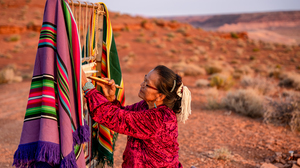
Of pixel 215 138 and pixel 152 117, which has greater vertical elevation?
pixel 152 117

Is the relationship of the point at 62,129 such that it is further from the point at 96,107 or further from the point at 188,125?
the point at 188,125

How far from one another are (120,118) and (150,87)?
40 cm

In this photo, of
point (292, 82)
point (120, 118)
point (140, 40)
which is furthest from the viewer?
point (140, 40)

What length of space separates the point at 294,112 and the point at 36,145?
594 cm

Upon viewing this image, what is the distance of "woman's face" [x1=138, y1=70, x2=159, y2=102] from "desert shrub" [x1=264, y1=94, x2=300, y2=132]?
4.85 meters

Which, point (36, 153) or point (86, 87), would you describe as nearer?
point (36, 153)

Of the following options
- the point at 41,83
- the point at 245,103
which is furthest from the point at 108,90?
the point at 245,103

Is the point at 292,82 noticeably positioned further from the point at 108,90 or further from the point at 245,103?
the point at 108,90

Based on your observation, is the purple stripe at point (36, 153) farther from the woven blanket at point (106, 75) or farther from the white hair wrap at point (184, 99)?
the white hair wrap at point (184, 99)

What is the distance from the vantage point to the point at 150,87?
191 centimetres

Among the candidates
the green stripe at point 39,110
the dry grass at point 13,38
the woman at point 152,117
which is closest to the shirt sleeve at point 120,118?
the woman at point 152,117

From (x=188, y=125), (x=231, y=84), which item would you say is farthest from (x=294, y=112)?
(x=231, y=84)

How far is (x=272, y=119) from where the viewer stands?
19.6ft

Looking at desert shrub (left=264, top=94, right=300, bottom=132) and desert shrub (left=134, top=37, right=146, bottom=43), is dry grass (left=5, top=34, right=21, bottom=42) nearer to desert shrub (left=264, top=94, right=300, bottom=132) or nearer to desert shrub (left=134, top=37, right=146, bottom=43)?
desert shrub (left=134, top=37, right=146, bottom=43)
